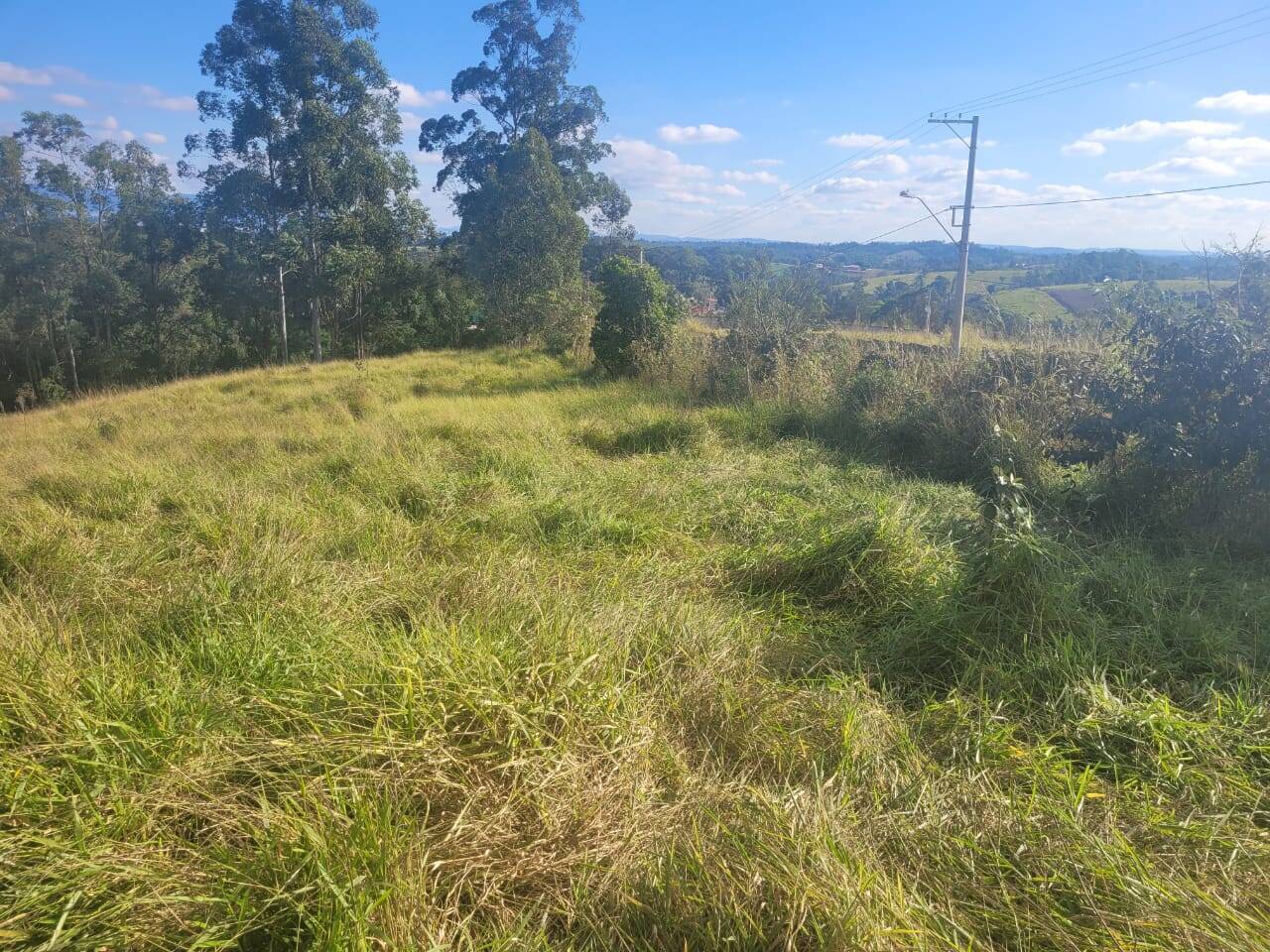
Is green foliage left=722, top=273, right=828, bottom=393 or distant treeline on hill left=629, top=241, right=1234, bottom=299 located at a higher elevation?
distant treeline on hill left=629, top=241, right=1234, bottom=299

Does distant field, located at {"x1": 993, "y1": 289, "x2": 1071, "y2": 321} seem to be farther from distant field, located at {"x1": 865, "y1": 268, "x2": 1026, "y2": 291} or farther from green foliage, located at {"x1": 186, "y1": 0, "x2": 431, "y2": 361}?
green foliage, located at {"x1": 186, "y1": 0, "x2": 431, "y2": 361}

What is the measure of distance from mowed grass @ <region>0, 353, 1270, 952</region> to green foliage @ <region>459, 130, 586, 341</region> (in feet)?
53.8

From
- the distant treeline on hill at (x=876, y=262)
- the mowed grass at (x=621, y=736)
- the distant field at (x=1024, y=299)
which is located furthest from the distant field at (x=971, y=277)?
the mowed grass at (x=621, y=736)

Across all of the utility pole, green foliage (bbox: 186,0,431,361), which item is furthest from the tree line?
the utility pole

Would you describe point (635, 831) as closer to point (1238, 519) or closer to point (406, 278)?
point (1238, 519)

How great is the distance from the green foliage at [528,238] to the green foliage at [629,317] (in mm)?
6675

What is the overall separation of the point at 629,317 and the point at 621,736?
35.8 feet

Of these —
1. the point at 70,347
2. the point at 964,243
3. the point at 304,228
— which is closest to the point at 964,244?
the point at 964,243

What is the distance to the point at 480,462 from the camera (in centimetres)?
632

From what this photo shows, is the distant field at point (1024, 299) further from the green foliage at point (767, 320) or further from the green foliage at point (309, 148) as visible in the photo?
the green foliage at point (309, 148)

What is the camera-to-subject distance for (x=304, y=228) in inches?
821

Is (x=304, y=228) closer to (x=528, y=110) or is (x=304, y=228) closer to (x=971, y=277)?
(x=528, y=110)

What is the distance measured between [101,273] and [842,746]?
1208 inches

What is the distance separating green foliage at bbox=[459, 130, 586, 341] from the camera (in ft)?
65.2
